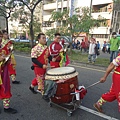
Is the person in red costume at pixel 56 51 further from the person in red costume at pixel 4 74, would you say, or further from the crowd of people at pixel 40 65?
the person in red costume at pixel 4 74

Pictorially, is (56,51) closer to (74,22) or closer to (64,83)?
(64,83)

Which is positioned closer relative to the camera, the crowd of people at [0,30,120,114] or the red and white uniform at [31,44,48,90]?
the crowd of people at [0,30,120,114]

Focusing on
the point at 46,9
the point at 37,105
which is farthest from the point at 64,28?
the point at 46,9

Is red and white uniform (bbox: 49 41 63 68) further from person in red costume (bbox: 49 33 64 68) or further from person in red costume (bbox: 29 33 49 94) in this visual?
person in red costume (bbox: 29 33 49 94)

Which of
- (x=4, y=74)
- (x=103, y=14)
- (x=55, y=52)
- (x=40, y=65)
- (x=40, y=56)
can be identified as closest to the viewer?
(x=4, y=74)

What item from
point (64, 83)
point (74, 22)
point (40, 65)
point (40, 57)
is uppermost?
point (74, 22)

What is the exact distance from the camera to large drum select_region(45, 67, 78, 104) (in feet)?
9.36

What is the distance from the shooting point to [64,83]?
113 inches

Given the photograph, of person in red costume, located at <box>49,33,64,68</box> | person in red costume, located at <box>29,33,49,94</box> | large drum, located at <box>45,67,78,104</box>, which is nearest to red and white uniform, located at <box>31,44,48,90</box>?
person in red costume, located at <box>29,33,49,94</box>

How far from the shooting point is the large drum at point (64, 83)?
9.36 feet

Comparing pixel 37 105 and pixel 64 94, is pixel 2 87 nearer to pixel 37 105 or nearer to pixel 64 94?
pixel 37 105

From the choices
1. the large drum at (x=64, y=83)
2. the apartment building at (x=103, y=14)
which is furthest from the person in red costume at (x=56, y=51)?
the apartment building at (x=103, y=14)

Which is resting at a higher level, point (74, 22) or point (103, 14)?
point (103, 14)

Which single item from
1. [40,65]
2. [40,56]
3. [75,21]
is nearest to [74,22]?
[75,21]
